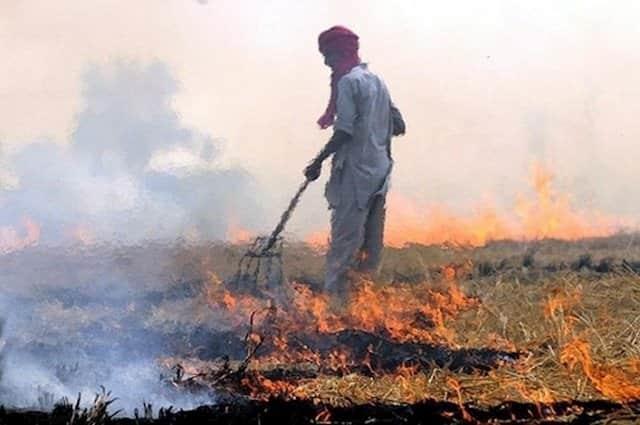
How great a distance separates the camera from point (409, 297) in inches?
381

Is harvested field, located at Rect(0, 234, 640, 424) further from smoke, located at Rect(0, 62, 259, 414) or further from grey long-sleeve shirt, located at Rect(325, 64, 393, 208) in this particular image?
grey long-sleeve shirt, located at Rect(325, 64, 393, 208)

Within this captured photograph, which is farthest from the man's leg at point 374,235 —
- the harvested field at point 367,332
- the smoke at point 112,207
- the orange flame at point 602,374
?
the orange flame at point 602,374

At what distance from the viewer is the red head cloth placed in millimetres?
9375

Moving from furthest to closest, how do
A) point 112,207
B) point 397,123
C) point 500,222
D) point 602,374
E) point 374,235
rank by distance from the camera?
point 500,222, point 397,123, point 374,235, point 112,207, point 602,374

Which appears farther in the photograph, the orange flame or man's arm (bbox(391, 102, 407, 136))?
man's arm (bbox(391, 102, 407, 136))

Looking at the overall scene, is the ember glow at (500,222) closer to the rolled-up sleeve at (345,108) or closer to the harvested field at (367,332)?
the harvested field at (367,332)

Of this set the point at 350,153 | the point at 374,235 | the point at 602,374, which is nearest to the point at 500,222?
the point at 374,235

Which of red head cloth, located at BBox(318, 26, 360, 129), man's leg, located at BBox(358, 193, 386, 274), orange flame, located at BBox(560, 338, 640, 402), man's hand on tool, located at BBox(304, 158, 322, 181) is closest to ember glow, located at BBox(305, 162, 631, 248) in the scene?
man's leg, located at BBox(358, 193, 386, 274)

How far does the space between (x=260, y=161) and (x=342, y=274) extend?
1284 millimetres

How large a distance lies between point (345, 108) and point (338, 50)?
56cm

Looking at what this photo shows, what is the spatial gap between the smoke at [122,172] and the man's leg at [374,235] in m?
1.18

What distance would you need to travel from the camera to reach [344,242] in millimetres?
9492

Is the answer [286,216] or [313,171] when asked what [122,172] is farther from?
[313,171]

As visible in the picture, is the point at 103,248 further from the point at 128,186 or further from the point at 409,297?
the point at 409,297
